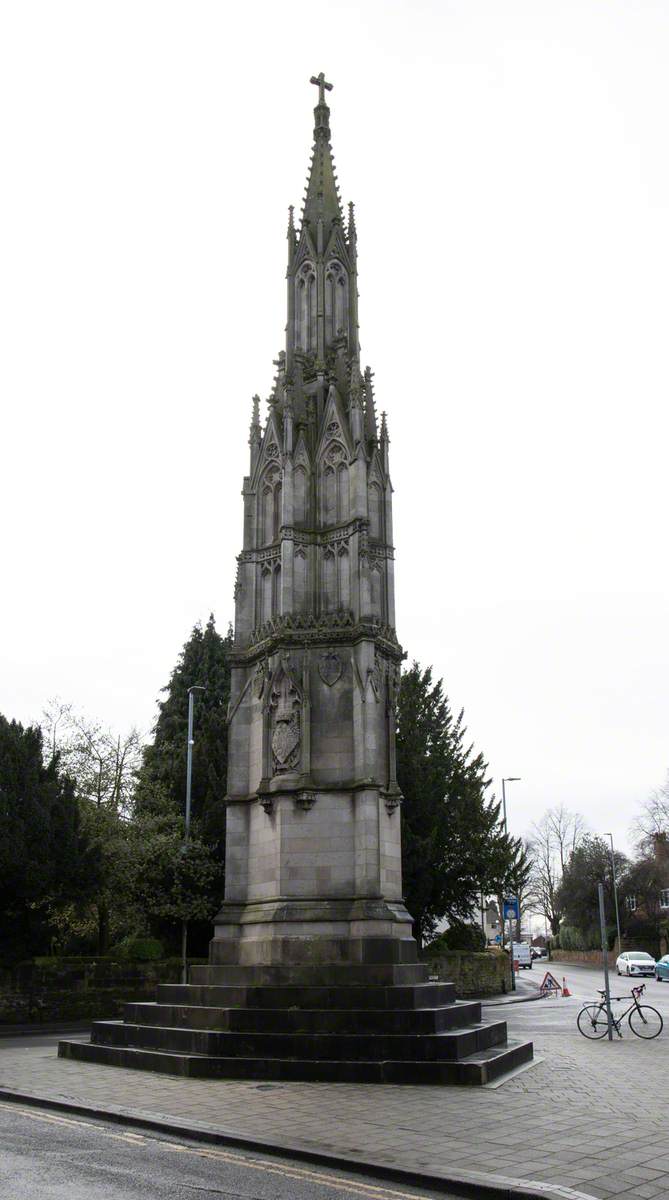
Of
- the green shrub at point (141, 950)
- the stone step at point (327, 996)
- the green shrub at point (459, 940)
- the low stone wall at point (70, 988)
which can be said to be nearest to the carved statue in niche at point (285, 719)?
the stone step at point (327, 996)

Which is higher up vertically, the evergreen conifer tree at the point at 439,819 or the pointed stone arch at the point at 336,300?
the pointed stone arch at the point at 336,300

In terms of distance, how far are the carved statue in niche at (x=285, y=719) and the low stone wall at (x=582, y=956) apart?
Answer: 66673 millimetres

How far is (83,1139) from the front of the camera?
→ 1085 centimetres

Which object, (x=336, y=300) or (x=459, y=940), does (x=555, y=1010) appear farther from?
(x=336, y=300)

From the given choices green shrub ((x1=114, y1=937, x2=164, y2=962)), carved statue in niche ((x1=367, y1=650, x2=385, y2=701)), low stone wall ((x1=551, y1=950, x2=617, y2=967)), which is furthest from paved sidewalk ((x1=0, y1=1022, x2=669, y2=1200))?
low stone wall ((x1=551, y1=950, x2=617, y2=967))

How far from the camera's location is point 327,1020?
1540 cm

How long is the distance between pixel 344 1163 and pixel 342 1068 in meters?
5.17

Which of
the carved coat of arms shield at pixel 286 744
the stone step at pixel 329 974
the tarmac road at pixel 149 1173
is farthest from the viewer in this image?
the carved coat of arms shield at pixel 286 744

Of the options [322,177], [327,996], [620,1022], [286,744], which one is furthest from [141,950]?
[322,177]

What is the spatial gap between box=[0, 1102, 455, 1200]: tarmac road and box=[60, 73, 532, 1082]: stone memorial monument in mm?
4354

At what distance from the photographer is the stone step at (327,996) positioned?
51.8 ft

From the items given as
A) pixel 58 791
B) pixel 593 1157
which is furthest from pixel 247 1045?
pixel 58 791

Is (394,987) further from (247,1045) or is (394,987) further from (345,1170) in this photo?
(345,1170)

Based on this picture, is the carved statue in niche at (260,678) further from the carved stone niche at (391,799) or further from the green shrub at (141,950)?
the green shrub at (141,950)
